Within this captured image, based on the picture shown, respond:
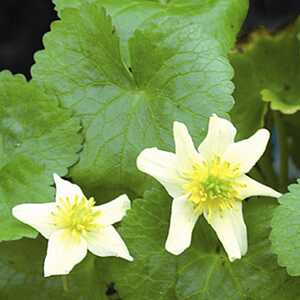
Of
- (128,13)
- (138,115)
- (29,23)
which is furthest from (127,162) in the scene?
(29,23)

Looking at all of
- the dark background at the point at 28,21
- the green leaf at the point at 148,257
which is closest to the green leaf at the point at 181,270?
the green leaf at the point at 148,257

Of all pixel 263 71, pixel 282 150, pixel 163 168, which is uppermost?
pixel 163 168

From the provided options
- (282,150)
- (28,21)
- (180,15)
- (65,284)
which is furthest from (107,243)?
(28,21)

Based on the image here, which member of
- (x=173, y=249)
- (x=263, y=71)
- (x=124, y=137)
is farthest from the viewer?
(x=263, y=71)

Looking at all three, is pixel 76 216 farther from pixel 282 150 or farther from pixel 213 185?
pixel 282 150

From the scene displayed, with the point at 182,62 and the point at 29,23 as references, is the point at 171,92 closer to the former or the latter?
the point at 182,62

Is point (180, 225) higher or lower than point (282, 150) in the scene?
higher

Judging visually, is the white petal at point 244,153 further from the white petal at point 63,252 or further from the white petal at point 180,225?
the white petal at point 63,252
